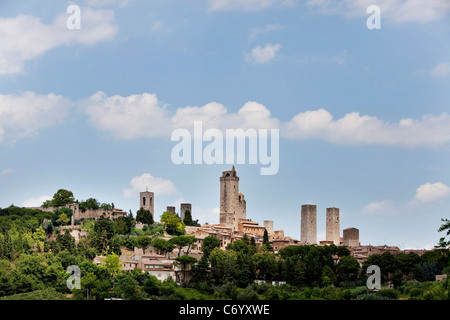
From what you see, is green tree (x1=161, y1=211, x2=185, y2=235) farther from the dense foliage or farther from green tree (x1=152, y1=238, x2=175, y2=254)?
green tree (x1=152, y1=238, x2=175, y2=254)

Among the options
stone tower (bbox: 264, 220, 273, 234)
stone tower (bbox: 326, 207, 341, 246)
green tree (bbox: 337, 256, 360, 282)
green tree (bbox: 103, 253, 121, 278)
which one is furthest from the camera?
stone tower (bbox: 264, 220, 273, 234)

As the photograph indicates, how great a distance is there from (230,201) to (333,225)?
8.84m

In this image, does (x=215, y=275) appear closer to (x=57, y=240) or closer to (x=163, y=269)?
(x=163, y=269)

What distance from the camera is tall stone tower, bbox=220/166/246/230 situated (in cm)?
7300

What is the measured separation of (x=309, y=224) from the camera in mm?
71500

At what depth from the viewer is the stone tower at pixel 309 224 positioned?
Answer: 235 ft

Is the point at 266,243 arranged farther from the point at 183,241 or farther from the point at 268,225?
the point at 268,225

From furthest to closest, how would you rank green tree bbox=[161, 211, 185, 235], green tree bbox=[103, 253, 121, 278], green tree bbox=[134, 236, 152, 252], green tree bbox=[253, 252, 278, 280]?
green tree bbox=[161, 211, 185, 235]
green tree bbox=[134, 236, 152, 252]
green tree bbox=[253, 252, 278, 280]
green tree bbox=[103, 253, 121, 278]

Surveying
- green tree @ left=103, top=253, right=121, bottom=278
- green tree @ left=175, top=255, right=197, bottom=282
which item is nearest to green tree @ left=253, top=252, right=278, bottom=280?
green tree @ left=175, top=255, right=197, bottom=282

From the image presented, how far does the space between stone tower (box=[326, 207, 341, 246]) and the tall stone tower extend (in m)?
7.48

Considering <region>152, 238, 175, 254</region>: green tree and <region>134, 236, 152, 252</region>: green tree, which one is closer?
<region>152, 238, 175, 254</region>: green tree

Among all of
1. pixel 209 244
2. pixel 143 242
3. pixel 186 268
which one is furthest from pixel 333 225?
pixel 186 268
